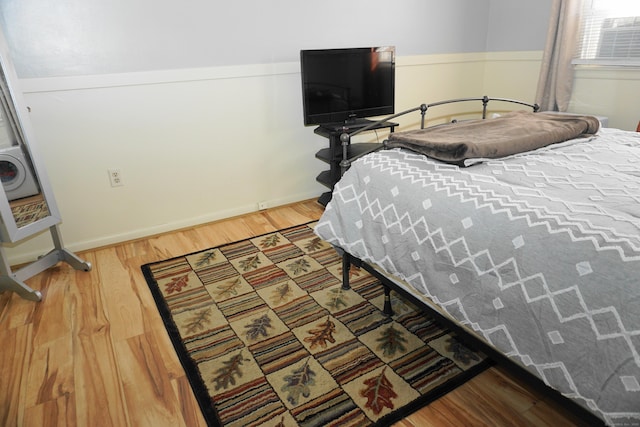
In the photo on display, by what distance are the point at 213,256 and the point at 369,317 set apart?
3.69 ft

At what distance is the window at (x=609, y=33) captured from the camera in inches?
118

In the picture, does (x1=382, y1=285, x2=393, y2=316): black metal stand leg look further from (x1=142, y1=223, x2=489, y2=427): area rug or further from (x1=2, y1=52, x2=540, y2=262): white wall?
(x1=2, y1=52, x2=540, y2=262): white wall

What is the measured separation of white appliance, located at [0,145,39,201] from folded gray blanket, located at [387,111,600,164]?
6.11ft

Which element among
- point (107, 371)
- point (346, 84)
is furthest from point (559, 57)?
point (107, 371)

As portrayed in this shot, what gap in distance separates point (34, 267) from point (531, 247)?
245 centimetres

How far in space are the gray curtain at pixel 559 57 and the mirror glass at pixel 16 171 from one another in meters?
3.62

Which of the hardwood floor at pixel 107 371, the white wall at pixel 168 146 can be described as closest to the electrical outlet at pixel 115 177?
the white wall at pixel 168 146

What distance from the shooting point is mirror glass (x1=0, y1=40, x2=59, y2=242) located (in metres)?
2.06

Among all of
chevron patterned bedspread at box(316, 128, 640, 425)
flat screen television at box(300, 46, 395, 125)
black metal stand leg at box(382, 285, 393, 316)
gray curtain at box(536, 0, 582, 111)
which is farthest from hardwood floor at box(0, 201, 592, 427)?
gray curtain at box(536, 0, 582, 111)

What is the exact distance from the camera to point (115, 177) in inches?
106

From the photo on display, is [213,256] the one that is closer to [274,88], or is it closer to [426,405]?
[274,88]

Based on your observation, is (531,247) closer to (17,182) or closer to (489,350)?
(489,350)

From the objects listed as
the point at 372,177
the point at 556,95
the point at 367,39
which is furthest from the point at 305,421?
the point at 556,95

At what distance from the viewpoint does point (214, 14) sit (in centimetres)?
269
